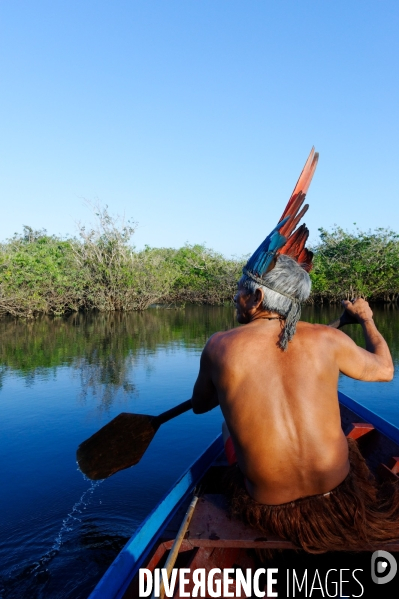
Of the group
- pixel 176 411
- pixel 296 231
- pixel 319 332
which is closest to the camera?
pixel 319 332

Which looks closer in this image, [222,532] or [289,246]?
[222,532]

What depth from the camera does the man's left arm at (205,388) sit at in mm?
2047

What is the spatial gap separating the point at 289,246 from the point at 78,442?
4.41 meters

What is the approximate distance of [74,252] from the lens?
2177 centimetres

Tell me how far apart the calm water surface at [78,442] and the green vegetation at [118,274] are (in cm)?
583

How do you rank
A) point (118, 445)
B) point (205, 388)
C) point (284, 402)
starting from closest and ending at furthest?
point (284, 402), point (205, 388), point (118, 445)

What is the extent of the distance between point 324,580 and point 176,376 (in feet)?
22.1

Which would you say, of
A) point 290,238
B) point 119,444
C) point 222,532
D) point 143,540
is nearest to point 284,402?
point 222,532

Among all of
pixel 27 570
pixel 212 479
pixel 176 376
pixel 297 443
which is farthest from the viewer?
pixel 176 376

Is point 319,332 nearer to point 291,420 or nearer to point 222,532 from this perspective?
point 291,420

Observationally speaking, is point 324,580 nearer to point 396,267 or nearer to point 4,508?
point 4,508

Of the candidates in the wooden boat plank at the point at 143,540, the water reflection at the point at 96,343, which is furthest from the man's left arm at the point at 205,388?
the water reflection at the point at 96,343

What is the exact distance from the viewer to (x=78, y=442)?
19.0ft

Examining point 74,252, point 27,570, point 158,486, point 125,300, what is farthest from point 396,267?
point 27,570
